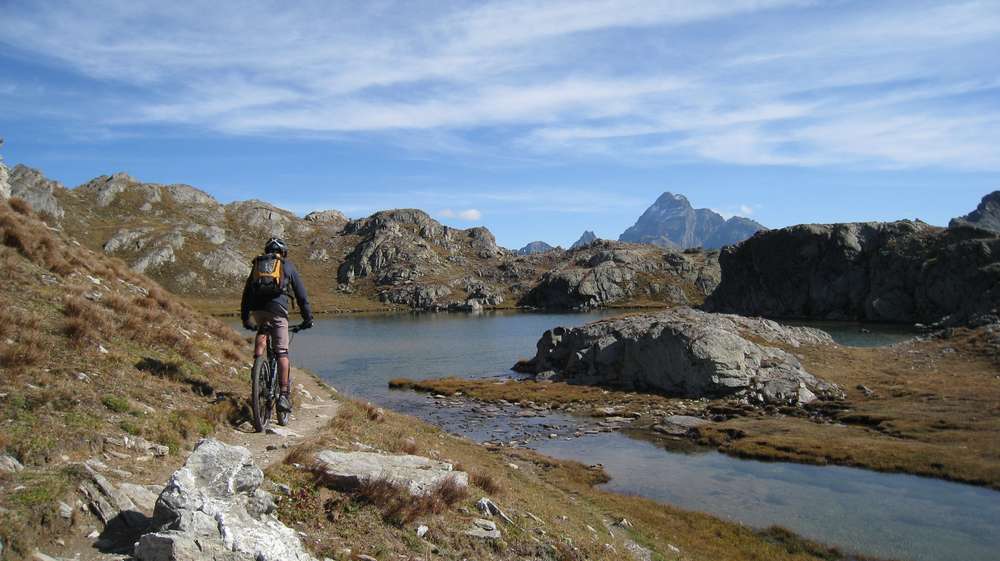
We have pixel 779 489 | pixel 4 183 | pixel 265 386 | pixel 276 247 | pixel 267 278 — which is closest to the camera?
pixel 267 278

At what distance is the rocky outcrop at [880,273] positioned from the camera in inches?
5433

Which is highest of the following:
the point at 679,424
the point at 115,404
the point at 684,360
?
the point at 115,404

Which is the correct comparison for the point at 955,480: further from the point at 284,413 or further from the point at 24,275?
the point at 24,275

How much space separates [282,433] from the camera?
13.3m

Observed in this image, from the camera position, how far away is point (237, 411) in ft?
44.4

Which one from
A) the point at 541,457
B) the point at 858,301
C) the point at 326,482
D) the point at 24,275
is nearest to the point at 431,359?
the point at 541,457

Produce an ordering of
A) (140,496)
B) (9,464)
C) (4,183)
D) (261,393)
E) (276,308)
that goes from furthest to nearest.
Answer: (4,183) → (261,393) → (276,308) → (140,496) → (9,464)

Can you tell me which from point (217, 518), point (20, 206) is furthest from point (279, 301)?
point (20, 206)

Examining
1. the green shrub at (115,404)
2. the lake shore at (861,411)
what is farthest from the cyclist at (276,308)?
the lake shore at (861,411)

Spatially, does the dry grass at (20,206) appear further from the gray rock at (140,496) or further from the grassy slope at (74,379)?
the gray rock at (140,496)

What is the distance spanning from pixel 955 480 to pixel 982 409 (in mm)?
17179

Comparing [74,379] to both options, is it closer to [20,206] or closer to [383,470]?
[383,470]

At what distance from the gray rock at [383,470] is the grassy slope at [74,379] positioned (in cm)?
256

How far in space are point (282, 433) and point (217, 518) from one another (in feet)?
20.2
